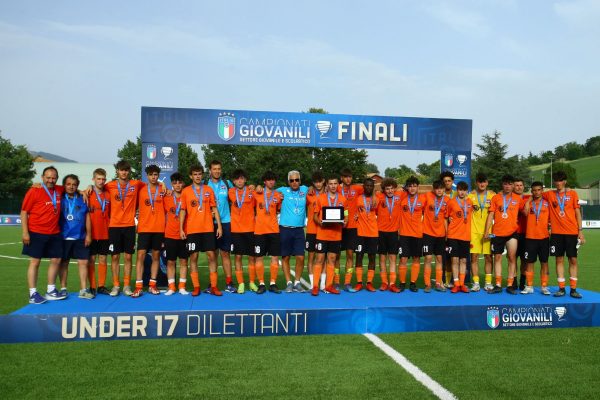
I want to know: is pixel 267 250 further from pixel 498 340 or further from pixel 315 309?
pixel 498 340

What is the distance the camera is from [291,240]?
731cm

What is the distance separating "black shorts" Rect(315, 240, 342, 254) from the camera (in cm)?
720

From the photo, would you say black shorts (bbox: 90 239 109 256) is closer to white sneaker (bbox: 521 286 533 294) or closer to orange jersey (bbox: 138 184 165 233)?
orange jersey (bbox: 138 184 165 233)

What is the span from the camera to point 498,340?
18.9ft

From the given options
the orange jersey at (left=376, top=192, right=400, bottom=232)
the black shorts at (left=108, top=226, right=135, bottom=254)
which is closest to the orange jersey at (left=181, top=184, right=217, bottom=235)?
the black shorts at (left=108, top=226, right=135, bottom=254)

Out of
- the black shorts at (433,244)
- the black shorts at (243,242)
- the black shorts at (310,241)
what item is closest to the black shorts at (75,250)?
the black shorts at (243,242)

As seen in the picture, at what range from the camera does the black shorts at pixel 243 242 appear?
7.20 metres

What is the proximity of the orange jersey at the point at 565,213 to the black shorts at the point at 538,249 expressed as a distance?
0.24 metres

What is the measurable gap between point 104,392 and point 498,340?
4.31 meters

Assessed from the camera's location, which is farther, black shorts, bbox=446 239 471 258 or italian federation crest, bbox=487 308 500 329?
black shorts, bbox=446 239 471 258

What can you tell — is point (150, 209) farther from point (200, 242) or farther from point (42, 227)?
point (42, 227)

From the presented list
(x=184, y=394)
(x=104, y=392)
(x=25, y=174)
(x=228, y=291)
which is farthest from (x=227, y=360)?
(x=25, y=174)

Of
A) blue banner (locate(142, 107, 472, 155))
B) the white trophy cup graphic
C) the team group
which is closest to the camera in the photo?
the team group

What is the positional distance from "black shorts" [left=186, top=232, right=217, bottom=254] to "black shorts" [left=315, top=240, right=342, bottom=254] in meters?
1.52
